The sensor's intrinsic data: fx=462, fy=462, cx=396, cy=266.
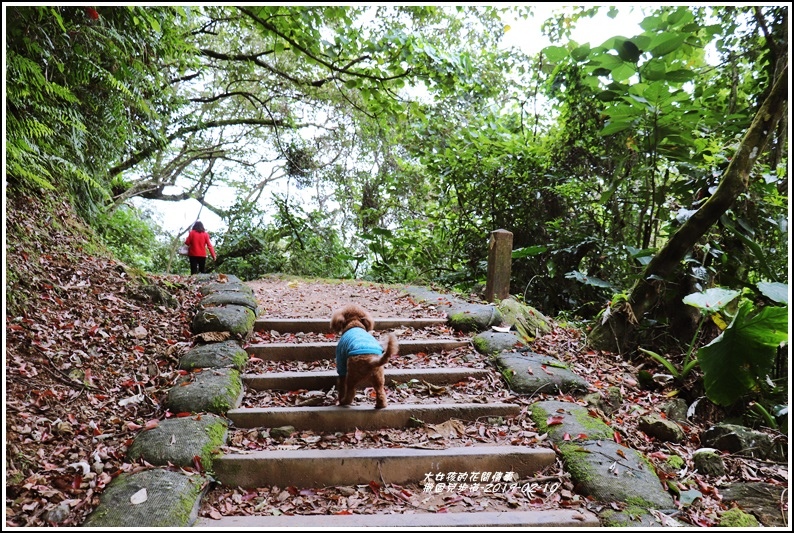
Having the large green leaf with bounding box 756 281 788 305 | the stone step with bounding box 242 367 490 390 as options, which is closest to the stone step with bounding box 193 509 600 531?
the stone step with bounding box 242 367 490 390

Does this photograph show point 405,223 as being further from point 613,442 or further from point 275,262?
point 613,442

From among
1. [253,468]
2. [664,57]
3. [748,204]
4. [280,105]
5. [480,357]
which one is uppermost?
[280,105]

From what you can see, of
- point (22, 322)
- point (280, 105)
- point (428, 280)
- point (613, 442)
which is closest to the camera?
point (613, 442)

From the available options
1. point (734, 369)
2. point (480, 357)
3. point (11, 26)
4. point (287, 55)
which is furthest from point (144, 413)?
point (287, 55)

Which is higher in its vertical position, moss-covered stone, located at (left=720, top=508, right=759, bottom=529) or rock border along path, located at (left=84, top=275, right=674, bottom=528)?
rock border along path, located at (left=84, top=275, right=674, bottom=528)

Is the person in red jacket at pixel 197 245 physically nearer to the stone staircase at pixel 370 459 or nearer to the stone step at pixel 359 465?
the stone staircase at pixel 370 459

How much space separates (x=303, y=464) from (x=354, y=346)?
0.86 metres

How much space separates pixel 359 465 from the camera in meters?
3.02

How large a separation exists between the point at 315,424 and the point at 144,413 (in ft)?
4.15

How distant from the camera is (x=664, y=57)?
17.1 feet

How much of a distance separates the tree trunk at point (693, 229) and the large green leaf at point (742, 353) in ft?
3.85

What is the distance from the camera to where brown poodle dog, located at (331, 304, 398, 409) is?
132 inches

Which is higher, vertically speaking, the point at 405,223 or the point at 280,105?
the point at 280,105
